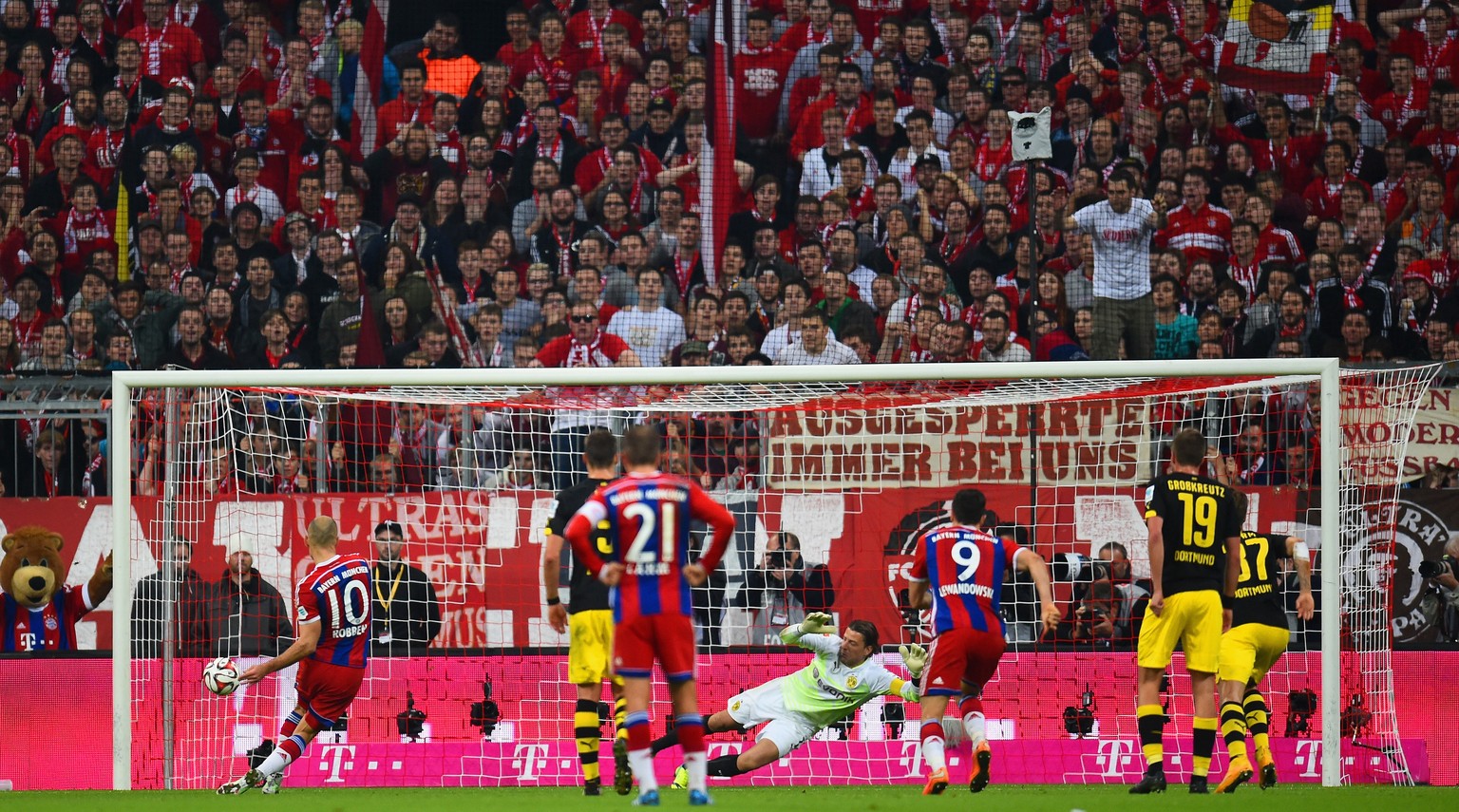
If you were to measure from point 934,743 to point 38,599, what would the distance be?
6.23 metres

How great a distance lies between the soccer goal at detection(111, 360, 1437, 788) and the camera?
9.70m

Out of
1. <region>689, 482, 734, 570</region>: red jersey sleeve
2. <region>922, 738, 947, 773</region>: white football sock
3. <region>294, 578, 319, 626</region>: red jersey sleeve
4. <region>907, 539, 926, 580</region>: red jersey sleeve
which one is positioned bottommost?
<region>922, 738, 947, 773</region>: white football sock

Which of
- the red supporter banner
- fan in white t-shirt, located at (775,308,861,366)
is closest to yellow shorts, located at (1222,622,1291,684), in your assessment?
the red supporter banner

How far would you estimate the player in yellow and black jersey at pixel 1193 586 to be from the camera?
320 inches

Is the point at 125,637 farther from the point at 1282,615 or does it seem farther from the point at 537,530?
the point at 1282,615

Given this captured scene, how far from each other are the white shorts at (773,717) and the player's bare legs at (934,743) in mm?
1043

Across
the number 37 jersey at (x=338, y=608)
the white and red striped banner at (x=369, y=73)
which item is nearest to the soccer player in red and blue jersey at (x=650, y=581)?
the number 37 jersey at (x=338, y=608)

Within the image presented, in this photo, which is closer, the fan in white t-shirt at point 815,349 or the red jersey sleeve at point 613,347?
the fan in white t-shirt at point 815,349

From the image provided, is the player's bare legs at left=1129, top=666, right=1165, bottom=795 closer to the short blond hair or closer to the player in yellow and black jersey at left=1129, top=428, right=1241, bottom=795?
the player in yellow and black jersey at left=1129, top=428, right=1241, bottom=795

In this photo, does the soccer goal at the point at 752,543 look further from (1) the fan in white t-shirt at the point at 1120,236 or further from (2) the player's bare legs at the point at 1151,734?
(1) the fan in white t-shirt at the point at 1120,236

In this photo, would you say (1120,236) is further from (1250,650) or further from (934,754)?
(934,754)

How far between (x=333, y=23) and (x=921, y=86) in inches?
216

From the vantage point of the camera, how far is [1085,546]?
1045cm

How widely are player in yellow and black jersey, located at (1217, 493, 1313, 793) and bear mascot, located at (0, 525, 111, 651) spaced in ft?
23.3
